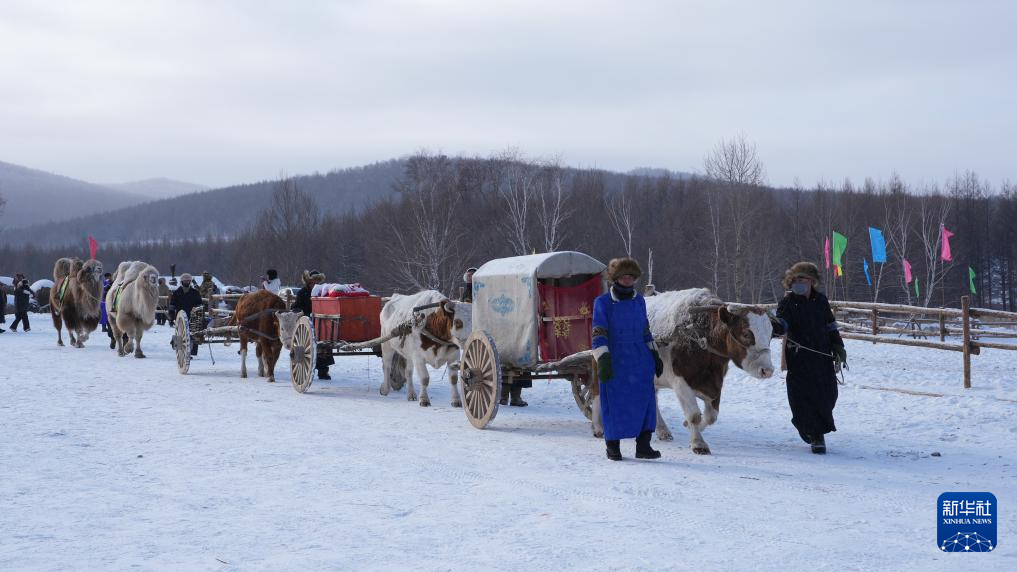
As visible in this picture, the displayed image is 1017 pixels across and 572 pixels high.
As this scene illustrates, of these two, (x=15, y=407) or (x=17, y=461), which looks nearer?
(x=17, y=461)

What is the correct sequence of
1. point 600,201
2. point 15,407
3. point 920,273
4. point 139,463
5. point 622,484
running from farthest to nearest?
point 600,201
point 920,273
point 15,407
point 139,463
point 622,484

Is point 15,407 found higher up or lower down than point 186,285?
lower down

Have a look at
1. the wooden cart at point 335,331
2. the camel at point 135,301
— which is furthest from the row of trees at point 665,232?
the wooden cart at point 335,331

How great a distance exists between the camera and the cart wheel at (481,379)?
958 centimetres

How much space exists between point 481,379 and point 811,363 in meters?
3.44

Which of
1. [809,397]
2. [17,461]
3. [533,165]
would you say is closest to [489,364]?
[809,397]

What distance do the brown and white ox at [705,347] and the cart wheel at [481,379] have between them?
1.69 metres

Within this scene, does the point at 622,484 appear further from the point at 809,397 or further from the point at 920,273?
the point at 920,273

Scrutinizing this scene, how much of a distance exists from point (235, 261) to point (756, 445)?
2601 inches

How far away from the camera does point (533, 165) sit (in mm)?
58969

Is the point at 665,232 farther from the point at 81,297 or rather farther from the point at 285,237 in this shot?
the point at 81,297

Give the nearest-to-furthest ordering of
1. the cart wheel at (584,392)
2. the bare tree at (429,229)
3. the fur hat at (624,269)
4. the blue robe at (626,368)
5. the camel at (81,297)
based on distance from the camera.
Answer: the blue robe at (626,368), the fur hat at (624,269), the cart wheel at (584,392), the camel at (81,297), the bare tree at (429,229)

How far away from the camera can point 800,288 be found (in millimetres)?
8797

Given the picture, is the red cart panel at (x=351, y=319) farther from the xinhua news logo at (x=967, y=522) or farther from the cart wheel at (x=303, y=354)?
the xinhua news logo at (x=967, y=522)
